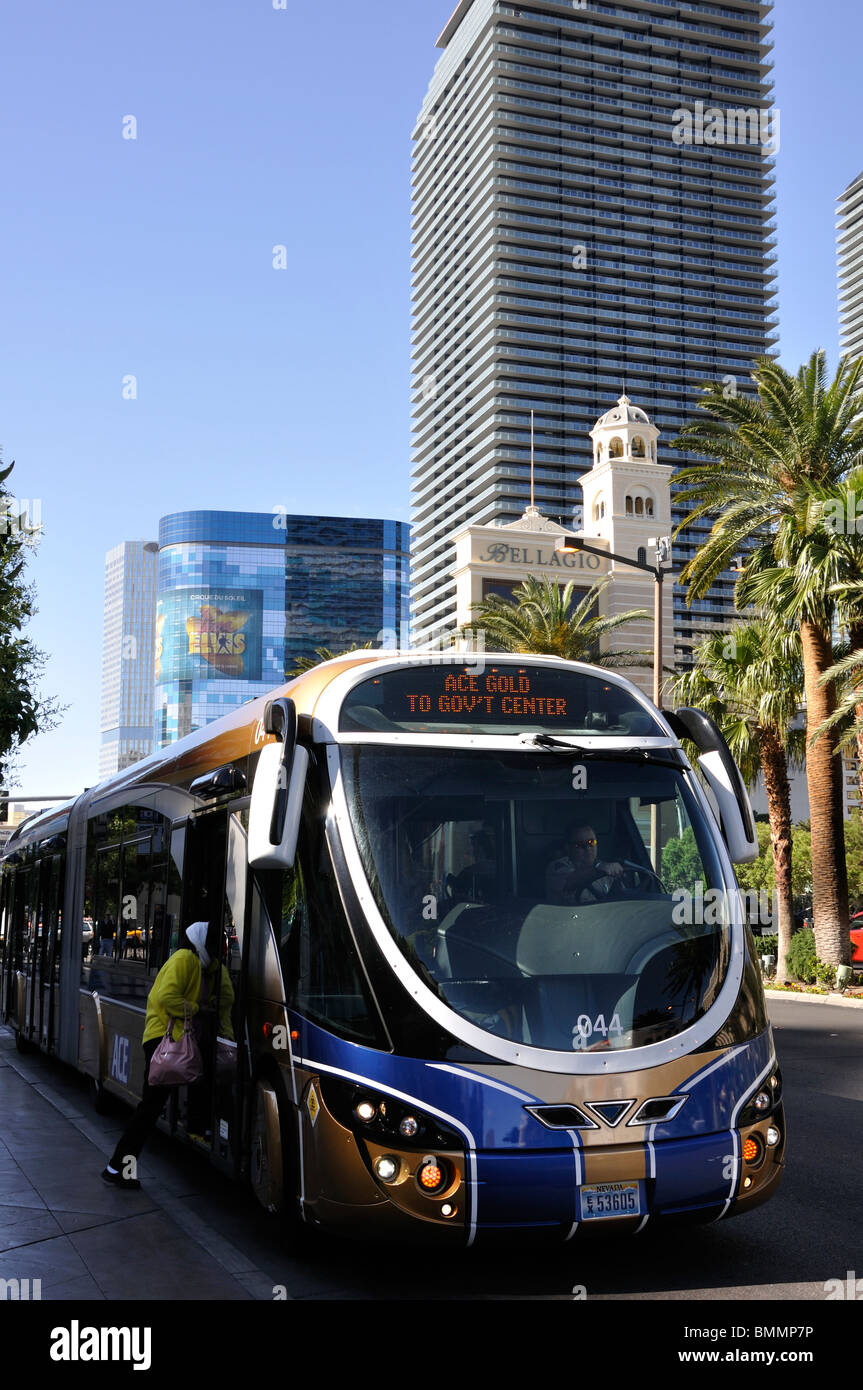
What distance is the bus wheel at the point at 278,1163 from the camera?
20.1 ft

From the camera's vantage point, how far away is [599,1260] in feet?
20.4

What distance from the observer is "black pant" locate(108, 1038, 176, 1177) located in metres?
7.76

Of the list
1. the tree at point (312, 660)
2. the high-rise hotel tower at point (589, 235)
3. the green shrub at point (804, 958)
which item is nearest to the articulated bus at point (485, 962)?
the tree at point (312, 660)

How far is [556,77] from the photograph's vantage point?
559 ft

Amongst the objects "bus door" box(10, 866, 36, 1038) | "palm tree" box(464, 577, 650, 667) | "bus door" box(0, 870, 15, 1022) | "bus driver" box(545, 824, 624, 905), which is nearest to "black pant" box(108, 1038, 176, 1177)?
"bus driver" box(545, 824, 624, 905)

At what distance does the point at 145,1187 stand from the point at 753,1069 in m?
4.03

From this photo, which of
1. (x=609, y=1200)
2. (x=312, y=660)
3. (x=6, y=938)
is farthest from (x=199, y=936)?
(x=312, y=660)

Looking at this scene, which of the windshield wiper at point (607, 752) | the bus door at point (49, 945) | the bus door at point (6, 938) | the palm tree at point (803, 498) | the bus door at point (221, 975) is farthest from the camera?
the palm tree at point (803, 498)

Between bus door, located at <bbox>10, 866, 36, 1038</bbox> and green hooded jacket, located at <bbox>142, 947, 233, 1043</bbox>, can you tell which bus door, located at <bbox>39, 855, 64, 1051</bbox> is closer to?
bus door, located at <bbox>10, 866, 36, 1038</bbox>

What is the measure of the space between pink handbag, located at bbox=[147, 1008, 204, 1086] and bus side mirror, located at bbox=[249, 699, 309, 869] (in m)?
2.01

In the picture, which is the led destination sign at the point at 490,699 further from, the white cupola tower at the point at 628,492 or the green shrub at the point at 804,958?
the white cupola tower at the point at 628,492

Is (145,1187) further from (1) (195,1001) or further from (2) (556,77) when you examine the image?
(2) (556,77)

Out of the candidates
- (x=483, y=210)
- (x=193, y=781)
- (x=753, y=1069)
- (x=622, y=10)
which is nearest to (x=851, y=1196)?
(x=753, y=1069)

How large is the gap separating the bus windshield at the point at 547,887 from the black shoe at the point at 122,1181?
318 cm
